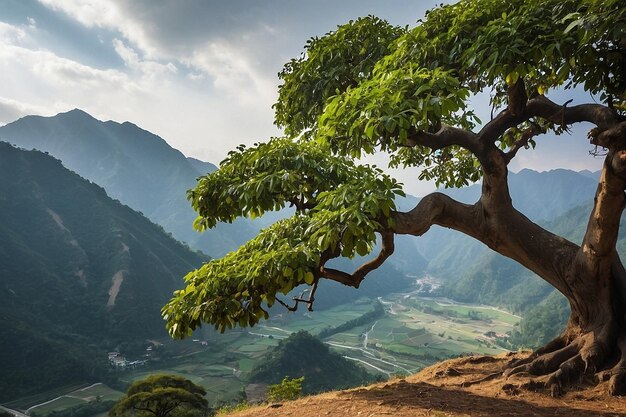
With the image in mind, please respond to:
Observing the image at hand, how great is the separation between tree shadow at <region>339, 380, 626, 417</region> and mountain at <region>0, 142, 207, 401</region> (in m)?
75.9

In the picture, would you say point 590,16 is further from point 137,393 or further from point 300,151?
point 137,393

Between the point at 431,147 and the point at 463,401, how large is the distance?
3.85 meters

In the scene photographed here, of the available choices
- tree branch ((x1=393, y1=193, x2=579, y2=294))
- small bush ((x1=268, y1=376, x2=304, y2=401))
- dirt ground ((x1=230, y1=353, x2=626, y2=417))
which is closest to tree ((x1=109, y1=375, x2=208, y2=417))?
small bush ((x1=268, y1=376, x2=304, y2=401))

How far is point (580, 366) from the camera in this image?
19.5 feet

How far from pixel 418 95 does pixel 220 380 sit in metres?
77.7

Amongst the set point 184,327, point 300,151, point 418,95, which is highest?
point 418,95

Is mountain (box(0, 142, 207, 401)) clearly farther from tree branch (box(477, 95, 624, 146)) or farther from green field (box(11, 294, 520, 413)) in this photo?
tree branch (box(477, 95, 624, 146))

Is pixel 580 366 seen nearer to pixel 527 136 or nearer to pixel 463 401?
pixel 463 401

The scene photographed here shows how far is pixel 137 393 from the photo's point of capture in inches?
801

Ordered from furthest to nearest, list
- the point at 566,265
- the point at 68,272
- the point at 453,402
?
1. the point at 68,272
2. the point at 566,265
3. the point at 453,402

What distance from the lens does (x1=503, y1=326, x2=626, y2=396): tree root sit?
5.52m

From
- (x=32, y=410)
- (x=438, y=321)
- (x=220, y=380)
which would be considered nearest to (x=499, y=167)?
(x=32, y=410)

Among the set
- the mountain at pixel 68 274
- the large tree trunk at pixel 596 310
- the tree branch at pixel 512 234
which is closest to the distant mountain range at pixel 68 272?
the mountain at pixel 68 274

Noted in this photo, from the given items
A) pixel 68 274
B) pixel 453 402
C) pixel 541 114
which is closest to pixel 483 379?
pixel 453 402
